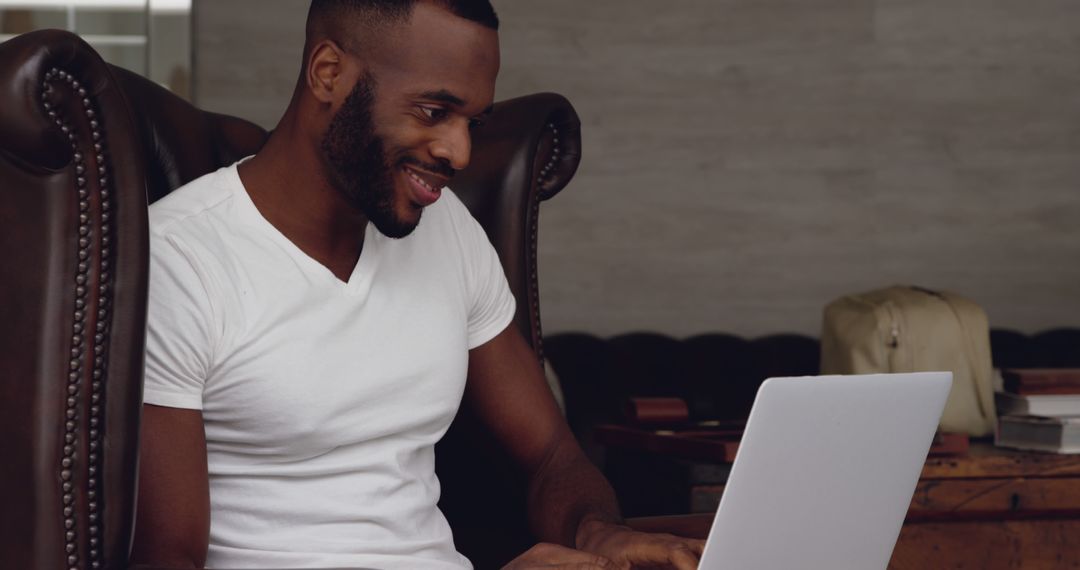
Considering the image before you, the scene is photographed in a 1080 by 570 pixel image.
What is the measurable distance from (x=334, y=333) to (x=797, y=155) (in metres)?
1.88

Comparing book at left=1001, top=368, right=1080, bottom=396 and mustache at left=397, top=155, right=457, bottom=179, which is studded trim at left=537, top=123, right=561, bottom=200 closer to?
mustache at left=397, top=155, right=457, bottom=179

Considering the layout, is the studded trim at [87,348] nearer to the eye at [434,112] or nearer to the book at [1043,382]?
the eye at [434,112]

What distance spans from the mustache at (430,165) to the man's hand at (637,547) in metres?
0.42

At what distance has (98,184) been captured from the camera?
1147 millimetres

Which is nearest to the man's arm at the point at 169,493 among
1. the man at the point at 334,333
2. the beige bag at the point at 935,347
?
the man at the point at 334,333

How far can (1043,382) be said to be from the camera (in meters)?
2.19

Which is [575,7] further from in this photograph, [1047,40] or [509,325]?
[509,325]

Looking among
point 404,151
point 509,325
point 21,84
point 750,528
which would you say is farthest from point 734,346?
point 21,84

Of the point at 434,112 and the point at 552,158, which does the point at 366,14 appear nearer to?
the point at 434,112

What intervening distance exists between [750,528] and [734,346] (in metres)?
1.86

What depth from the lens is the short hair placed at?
1.39m

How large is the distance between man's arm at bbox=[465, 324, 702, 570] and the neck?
0.27 meters

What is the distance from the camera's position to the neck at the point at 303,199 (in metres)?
1.38

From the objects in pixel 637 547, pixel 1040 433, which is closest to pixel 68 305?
pixel 637 547
